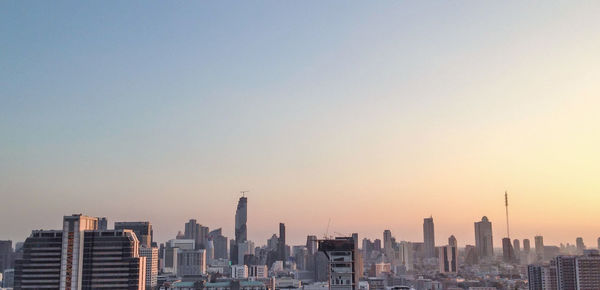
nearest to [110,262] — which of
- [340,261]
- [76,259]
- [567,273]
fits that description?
[76,259]

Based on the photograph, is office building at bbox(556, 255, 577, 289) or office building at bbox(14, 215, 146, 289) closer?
office building at bbox(14, 215, 146, 289)

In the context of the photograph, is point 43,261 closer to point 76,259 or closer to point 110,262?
point 76,259

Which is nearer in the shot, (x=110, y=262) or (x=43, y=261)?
(x=43, y=261)

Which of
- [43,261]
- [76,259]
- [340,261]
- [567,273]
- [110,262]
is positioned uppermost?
[76,259]

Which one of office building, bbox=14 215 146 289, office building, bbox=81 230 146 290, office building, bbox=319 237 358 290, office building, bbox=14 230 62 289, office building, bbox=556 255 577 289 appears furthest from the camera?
office building, bbox=556 255 577 289

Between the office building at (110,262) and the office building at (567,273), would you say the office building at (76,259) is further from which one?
the office building at (567,273)

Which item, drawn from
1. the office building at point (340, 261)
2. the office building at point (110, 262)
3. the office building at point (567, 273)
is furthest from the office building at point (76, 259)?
the office building at point (567, 273)

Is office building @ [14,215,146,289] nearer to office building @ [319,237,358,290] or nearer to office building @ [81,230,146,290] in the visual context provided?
office building @ [81,230,146,290]

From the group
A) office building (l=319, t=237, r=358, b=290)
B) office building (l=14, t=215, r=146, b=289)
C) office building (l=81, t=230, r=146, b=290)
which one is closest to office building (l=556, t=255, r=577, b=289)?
office building (l=319, t=237, r=358, b=290)

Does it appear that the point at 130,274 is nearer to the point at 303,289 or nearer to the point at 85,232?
the point at 85,232
